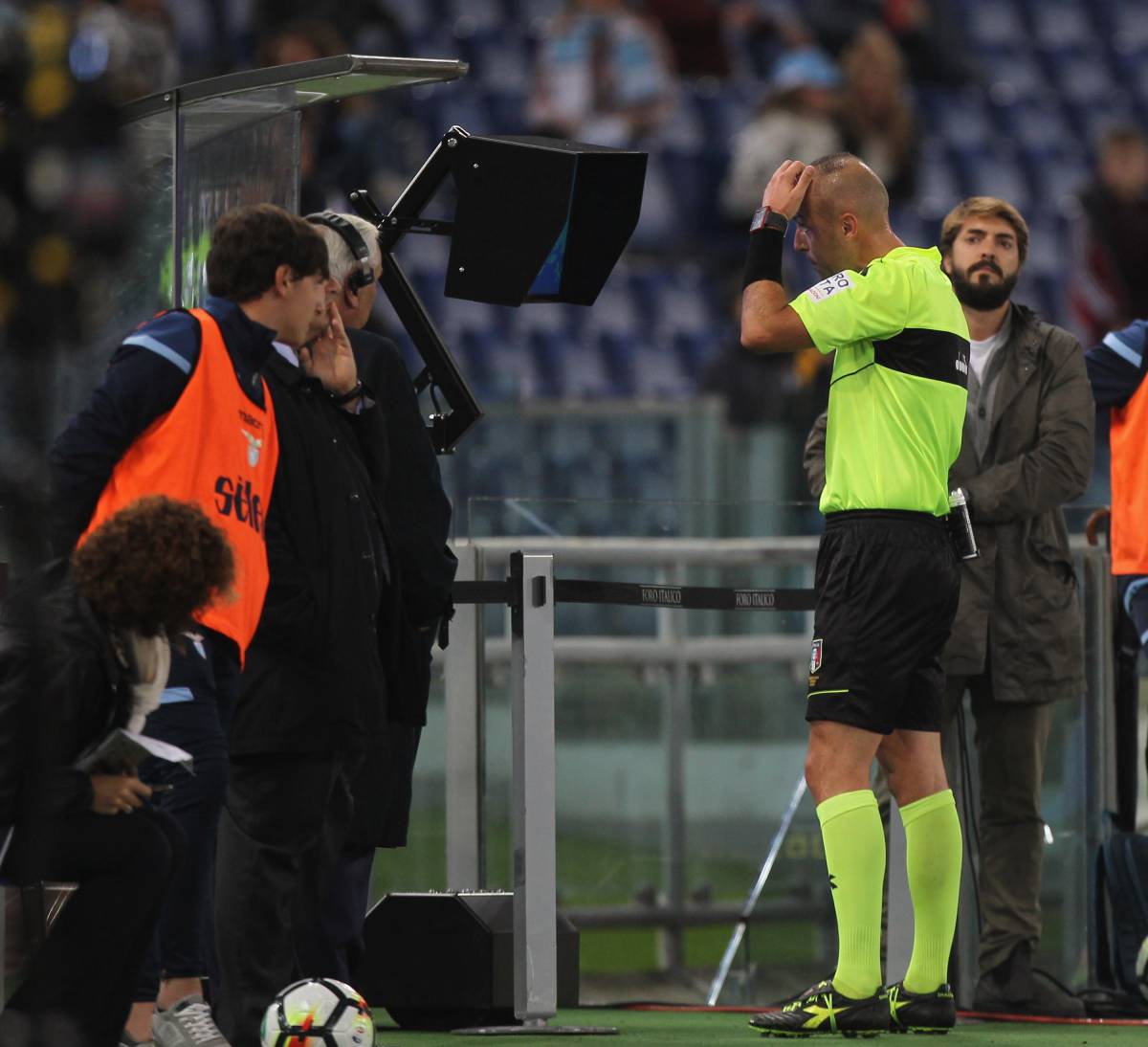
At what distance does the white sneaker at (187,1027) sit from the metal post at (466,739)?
1.49 m

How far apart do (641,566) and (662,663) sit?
0.36 m

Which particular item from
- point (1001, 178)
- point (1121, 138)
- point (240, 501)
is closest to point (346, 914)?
point (240, 501)

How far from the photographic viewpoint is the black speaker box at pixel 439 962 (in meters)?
4.45

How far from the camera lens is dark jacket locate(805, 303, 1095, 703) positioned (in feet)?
15.8

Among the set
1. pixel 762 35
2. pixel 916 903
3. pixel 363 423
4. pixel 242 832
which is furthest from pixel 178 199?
pixel 762 35

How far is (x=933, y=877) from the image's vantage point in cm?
421

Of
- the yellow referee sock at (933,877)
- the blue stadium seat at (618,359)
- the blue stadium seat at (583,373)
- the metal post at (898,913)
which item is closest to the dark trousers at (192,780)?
the yellow referee sock at (933,877)

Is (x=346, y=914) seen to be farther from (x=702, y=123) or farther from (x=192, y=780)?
(x=702, y=123)

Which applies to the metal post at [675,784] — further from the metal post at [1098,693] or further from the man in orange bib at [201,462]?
the man in orange bib at [201,462]

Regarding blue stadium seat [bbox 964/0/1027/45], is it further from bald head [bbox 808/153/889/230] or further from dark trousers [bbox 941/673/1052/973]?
bald head [bbox 808/153/889/230]

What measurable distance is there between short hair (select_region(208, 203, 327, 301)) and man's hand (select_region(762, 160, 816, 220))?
111 cm

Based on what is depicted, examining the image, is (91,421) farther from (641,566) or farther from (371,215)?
(641,566)

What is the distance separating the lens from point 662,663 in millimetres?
6184

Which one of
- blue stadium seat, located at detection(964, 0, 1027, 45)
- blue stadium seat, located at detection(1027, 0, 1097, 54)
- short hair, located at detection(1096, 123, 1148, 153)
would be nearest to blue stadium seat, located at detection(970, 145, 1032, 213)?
short hair, located at detection(1096, 123, 1148, 153)
